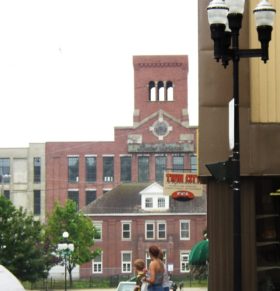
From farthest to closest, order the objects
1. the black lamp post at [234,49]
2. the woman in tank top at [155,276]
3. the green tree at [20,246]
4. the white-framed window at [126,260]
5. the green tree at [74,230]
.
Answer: the white-framed window at [126,260] < the green tree at [74,230] < the green tree at [20,246] < the woman in tank top at [155,276] < the black lamp post at [234,49]

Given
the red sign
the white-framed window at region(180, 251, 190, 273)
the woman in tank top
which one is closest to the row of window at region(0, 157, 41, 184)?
the white-framed window at region(180, 251, 190, 273)

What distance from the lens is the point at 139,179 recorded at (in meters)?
106

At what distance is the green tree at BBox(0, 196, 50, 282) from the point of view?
6162cm

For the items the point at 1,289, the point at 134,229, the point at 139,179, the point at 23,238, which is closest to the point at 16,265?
the point at 23,238

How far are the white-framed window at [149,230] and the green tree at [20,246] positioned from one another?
2864cm

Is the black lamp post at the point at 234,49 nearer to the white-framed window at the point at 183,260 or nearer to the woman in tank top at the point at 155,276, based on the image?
the woman in tank top at the point at 155,276

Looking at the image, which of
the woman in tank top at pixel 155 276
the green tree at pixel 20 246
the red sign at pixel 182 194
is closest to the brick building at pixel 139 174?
the green tree at pixel 20 246

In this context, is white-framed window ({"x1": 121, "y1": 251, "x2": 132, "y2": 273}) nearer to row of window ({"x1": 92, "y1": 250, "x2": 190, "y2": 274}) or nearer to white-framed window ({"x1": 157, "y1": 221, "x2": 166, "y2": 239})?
row of window ({"x1": 92, "y1": 250, "x2": 190, "y2": 274})

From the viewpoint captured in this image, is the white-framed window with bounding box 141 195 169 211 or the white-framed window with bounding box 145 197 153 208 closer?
the white-framed window with bounding box 141 195 169 211

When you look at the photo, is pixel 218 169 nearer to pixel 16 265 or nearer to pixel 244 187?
pixel 244 187

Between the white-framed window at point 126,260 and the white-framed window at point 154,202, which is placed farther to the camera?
the white-framed window at point 126,260

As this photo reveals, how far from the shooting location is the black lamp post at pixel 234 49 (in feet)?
39.7

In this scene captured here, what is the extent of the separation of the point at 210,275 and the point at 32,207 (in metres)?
91.4

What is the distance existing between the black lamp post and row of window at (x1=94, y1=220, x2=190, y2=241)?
81.9 meters
